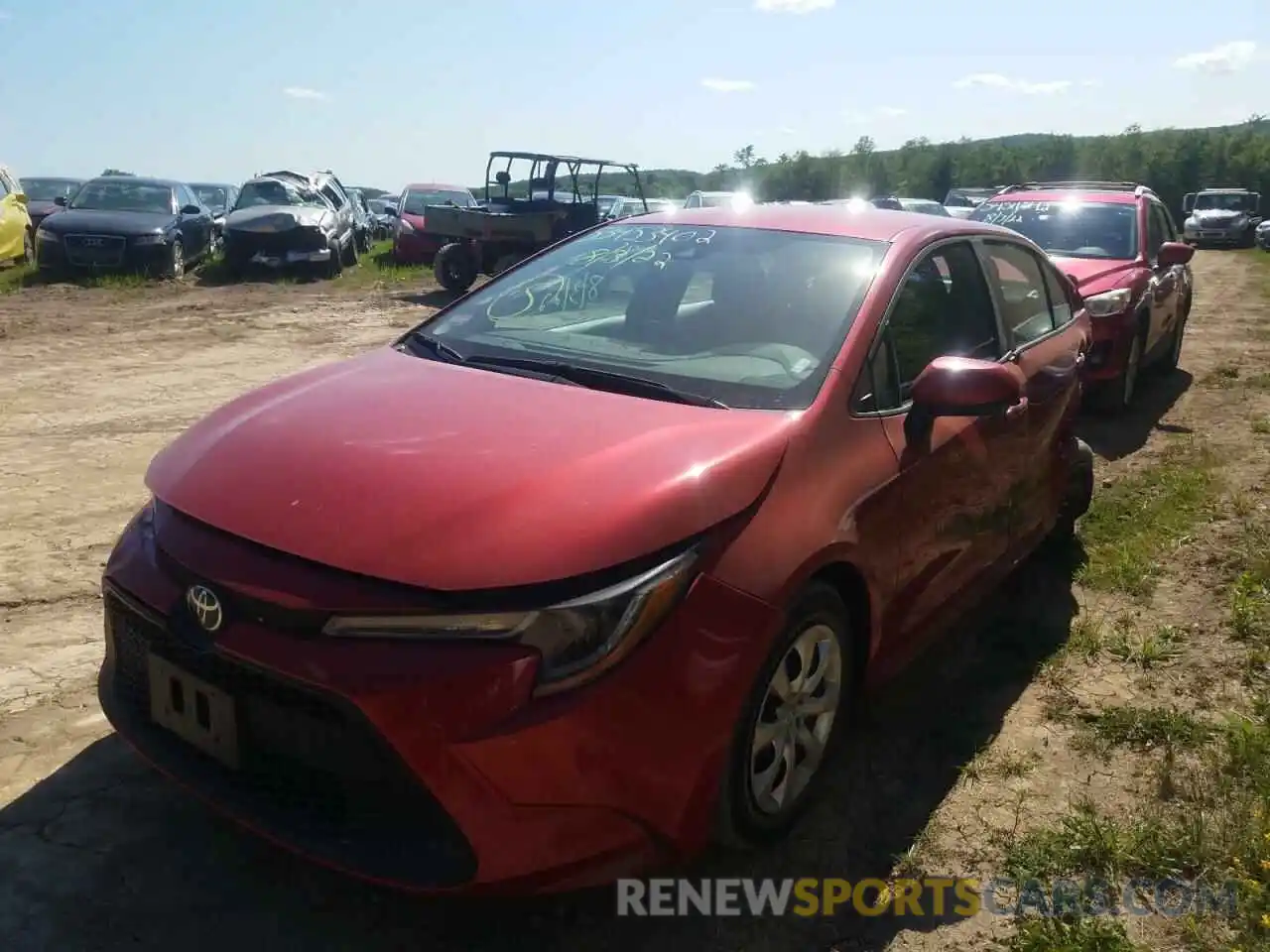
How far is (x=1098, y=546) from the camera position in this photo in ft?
16.7

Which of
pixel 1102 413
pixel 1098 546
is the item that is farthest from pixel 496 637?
pixel 1102 413

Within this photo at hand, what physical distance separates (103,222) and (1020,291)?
13.8m

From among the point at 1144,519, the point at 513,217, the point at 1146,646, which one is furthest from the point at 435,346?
the point at 513,217

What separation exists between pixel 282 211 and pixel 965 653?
1411 centimetres

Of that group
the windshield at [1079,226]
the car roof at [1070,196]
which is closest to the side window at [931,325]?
the windshield at [1079,226]

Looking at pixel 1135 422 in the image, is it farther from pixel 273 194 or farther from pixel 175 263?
pixel 273 194

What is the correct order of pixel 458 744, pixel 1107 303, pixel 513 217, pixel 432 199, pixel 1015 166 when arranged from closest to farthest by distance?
pixel 458 744 → pixel 1107 303 → pixel 513 217 → pixel 432 199 → pixel 1015 166

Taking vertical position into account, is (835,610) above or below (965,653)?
above

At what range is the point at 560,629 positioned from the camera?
2109mm

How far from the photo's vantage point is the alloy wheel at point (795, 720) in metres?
2.57

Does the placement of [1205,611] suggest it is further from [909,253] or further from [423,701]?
[423,701]

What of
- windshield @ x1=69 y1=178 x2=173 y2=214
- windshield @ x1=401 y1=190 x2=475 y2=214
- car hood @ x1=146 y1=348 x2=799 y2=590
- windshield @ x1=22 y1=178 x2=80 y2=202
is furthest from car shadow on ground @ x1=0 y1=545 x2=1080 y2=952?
windshield @ x1=22 y1=178 x2=80 y2=202

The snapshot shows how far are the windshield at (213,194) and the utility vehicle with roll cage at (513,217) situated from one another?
8346 mm

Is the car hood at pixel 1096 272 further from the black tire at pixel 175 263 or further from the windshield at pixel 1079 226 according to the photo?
the black tire at pixel 175 263
